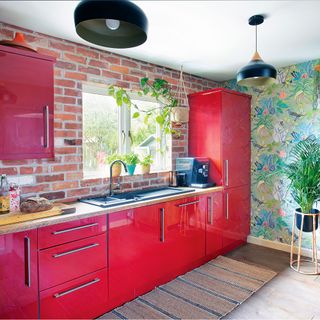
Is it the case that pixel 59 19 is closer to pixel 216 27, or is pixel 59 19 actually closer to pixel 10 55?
pixel 10 55

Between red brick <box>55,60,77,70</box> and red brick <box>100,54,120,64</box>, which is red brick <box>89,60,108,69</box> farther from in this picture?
red brick <box>55,60,77,70</box>

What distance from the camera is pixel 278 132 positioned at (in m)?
3.48

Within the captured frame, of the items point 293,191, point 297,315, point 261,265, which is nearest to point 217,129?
point 293,191

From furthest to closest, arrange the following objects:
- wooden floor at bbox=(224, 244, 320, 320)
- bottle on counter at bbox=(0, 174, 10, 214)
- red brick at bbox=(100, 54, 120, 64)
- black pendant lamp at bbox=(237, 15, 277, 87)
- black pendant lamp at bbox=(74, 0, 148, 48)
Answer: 1. red brick at bbox=(100, 54, 120, 64)
2. wooden floor at bbox=(224, 244, 320, 320)
3. black pendant lamp at bbox=(237, 15, 277, 87)
4. bottle on counter at bbox=(0, 174, 10, 214)
5. black pendant lamp at bbox=(74, 0, 148, 48)

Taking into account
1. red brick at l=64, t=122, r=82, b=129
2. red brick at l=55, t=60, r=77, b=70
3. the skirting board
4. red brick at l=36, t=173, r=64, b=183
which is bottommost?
the skirting board

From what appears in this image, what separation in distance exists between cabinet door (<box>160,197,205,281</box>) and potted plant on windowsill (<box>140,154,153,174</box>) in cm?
58

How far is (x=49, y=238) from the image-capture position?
6.05 ft

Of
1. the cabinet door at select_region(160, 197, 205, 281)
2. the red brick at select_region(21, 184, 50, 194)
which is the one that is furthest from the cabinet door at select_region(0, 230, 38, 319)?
the cabinet door at select_region(160, 197, 205, 281)

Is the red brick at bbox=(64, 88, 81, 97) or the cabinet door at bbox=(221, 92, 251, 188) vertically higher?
the red brick at bbox=(64, 88, 81, 97)

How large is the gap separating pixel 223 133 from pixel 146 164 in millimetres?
1016

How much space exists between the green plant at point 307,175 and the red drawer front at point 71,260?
6.96 ft

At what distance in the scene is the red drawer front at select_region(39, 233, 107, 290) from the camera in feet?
6.01

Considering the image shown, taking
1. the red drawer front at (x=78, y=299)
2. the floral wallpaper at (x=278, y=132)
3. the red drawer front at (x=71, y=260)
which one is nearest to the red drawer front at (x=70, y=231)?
the red drawer front at (x=71, y=260)

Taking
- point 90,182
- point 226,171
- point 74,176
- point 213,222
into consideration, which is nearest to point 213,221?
point 213,222
